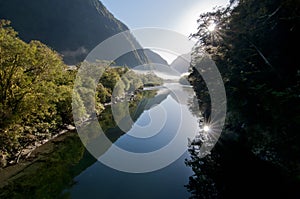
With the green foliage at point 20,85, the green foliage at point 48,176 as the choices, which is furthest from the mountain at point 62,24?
the green foliage at point 48,176

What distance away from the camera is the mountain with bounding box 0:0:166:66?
112 meters

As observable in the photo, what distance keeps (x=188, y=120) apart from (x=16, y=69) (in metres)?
21.6

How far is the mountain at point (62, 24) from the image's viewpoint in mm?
112062

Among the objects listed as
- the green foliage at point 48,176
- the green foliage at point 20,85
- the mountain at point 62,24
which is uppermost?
the mountain at point 62,24

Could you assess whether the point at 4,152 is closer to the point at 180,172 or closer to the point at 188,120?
the point at 180,172

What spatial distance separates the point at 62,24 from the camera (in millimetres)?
130250

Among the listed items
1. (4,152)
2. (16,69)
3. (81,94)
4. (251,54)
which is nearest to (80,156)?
(4,152)

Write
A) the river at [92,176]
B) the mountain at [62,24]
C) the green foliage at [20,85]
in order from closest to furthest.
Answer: the river at [92,176], the green foliage at [20,85], the mountain at [62,24]

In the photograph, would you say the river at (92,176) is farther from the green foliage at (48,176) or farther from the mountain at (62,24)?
the mountain at (62,24)

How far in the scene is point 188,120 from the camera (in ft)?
97.2

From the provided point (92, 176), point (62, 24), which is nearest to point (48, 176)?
point (92, 176)

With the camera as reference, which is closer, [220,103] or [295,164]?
[295,164]

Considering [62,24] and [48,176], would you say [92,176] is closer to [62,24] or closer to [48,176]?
[48,176]

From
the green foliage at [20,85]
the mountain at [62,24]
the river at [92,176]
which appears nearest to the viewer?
the river at [92,176]
